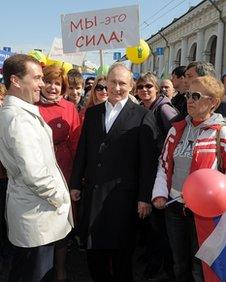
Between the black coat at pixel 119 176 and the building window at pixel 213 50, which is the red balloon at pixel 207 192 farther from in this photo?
the building window at pixel 213 50

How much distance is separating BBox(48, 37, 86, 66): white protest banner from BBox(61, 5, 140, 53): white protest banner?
305 cm

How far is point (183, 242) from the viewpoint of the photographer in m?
3.01

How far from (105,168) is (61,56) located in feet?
21.4

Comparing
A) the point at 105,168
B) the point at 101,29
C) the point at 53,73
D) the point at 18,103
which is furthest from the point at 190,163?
the point at 101,29

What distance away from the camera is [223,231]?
8.52 ft

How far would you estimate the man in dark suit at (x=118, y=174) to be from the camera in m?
3.19

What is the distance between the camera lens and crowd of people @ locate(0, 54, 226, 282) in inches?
100

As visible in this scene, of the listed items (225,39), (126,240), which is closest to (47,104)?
(126,240)

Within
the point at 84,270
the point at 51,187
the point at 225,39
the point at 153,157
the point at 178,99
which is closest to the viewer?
the point at 51,187

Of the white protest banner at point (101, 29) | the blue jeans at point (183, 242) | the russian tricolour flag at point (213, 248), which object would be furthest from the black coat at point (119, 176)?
the white protest banner at point (101, 29)

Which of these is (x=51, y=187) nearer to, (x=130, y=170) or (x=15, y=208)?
(x=15, y=208)

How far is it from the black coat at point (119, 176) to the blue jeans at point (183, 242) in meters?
0.27

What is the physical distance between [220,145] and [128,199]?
920 millimetres

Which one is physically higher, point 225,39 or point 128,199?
point 225,39
